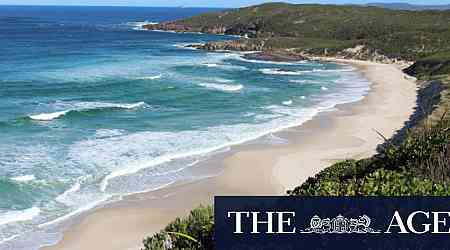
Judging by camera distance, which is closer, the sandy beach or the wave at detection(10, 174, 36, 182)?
the sandy beach

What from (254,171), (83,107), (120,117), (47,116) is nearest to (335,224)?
(254,171)

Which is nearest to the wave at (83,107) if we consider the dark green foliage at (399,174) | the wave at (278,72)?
the dark green foliage at (399,174)

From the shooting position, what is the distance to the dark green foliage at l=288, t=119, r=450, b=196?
8.73 meters

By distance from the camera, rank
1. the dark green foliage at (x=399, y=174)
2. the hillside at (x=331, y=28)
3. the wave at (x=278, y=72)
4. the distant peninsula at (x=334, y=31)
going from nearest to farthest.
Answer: the dark green foliage at (x=399, y=174), the wave at (x=278, y=72), the distant peninsula at (x=334, y=31), the hillside at (x=331, y=28)

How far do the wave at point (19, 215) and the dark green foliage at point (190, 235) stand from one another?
10.2 meters

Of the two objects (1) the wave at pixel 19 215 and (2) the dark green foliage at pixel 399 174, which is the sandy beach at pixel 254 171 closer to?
(1) the wave at pixel 19 215

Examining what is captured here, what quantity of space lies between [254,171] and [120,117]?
13916 millimetres

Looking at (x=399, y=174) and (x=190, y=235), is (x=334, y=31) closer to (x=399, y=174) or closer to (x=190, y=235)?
(x=399, y=174)

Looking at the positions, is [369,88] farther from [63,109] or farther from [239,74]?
[63,109]

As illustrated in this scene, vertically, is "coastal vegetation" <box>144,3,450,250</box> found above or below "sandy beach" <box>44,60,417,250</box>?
above

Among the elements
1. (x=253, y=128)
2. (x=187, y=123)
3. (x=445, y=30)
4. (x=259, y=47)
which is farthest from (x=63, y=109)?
(x=445, y=30)

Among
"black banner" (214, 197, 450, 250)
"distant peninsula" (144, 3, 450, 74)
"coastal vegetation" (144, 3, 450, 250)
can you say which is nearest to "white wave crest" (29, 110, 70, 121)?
"coastal vegetation" (144, 3, 450, 250)

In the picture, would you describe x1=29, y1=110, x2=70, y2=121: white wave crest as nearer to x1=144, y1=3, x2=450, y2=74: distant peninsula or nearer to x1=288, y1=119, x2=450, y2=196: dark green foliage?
x1=288, y1=119, x2=450, y2=196: dark green foliage

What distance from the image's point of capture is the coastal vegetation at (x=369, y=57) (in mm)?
9812
